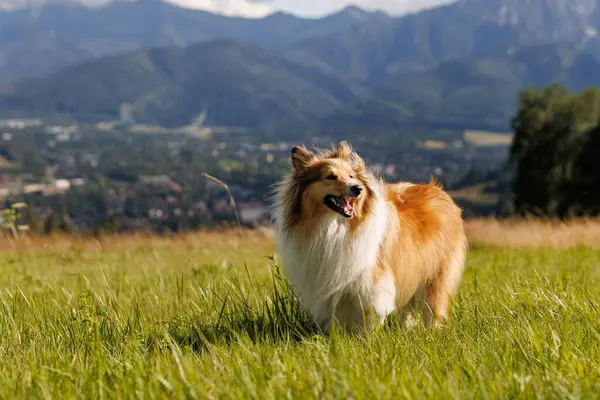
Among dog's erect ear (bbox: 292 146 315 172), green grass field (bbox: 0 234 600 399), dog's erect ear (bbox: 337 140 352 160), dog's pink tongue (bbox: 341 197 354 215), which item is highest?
dog's erect ear (bbox: 337 140 352 160)

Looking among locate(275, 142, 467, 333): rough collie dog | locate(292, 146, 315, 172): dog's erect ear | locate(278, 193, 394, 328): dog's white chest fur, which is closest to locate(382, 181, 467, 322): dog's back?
locate(275, 142, 467, 333): rough collie dog

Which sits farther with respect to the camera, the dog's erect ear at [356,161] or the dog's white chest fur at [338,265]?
the dog's erect ear at [356,161]

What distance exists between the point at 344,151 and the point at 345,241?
0.76 metres

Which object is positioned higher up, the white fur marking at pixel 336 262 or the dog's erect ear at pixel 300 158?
the dog's erect ear at pixel 300 158

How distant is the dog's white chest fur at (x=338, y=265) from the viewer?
4.67m

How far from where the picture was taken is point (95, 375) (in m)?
3.16

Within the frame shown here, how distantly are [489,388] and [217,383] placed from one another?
3.95ft

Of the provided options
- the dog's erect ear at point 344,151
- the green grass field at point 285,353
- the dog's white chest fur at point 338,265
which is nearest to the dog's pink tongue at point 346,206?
the dog's white chest fur at point 338,265

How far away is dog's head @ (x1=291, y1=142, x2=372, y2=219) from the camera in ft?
14.9

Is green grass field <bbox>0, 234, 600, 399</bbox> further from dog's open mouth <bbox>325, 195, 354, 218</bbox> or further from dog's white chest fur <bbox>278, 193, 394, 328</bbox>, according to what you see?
dog's open mouth <bbox>325, 195, 354, 218</bbox>

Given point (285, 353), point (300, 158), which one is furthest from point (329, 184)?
point (285, 353)

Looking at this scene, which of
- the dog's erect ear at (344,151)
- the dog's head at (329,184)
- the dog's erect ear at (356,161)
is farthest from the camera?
the dog's erect ear at (344,151)

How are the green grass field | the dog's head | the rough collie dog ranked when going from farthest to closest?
1. the rough collie dog
2. the dog's head
3. the green grass field

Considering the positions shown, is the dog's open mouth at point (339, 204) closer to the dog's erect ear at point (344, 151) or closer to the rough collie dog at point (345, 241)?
the rough collie dog at point (345, 241)
